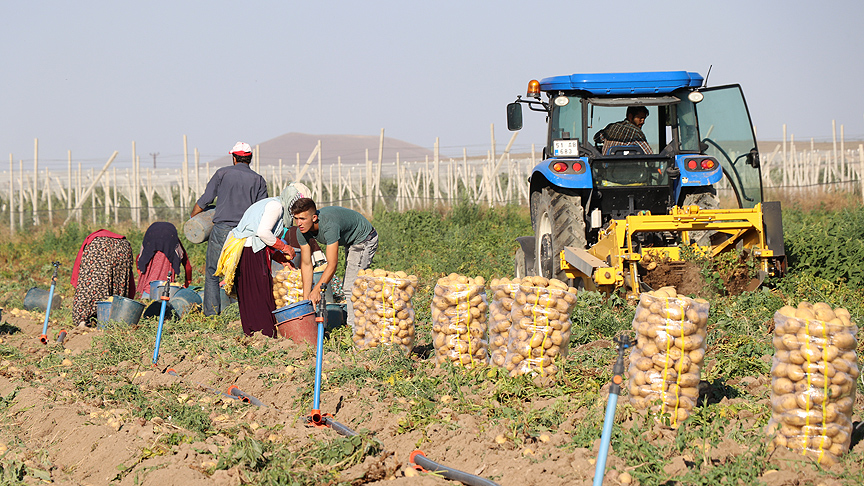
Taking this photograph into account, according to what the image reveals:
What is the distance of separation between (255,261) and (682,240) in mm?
3808

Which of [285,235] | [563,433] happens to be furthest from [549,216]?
[563,433]

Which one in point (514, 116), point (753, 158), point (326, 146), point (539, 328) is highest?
point (326, 146)

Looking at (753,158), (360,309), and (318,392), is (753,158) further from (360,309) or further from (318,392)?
(318,392)

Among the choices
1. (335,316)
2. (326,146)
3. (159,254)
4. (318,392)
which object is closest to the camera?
(318,392)

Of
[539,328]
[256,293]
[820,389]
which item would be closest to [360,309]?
[256,293]

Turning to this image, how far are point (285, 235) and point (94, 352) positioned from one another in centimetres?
189

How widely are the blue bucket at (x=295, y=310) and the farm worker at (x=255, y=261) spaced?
0.46 m

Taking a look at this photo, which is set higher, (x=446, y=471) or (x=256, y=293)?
(x=256, y=293)

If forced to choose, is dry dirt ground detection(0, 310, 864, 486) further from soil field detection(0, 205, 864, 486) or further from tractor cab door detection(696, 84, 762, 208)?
tractor cab door detection(696, 84, 762, 208)

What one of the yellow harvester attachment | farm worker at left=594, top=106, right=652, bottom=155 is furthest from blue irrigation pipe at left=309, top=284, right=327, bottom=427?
farm worker at left=594, top=106, right=652, bottom=155

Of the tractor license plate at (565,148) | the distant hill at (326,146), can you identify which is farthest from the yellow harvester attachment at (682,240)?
the distant hill at (326,146)

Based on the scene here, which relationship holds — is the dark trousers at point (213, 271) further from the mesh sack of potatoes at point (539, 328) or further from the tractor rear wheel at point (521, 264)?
the mesh sack of potatoes at point (539, 328)

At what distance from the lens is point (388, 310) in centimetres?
598

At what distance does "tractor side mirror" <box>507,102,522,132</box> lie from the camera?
8.16 meters
